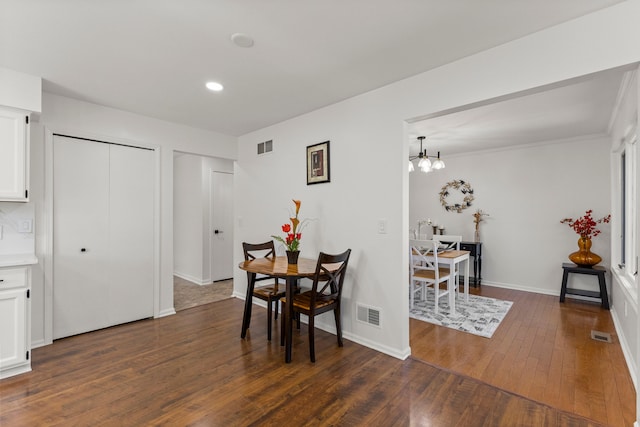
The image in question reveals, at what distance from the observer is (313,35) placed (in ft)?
6.73

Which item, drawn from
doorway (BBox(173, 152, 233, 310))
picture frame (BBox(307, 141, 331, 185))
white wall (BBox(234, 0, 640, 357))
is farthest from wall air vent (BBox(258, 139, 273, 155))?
doorway (BBox(173, 152, 233, 310))

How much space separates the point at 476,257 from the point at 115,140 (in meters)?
5.72

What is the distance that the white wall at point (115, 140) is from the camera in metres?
2.96

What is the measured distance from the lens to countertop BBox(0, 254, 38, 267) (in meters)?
2.35

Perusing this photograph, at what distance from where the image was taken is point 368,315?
9.71 feet

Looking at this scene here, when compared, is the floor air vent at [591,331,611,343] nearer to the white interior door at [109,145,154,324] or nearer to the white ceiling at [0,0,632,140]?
the white ceiling at [0,0,632,140]

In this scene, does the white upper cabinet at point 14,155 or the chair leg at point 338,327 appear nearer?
the white upper cabinet at point 14,155

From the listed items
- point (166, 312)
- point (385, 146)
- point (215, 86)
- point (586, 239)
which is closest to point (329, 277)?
point (385, 146)

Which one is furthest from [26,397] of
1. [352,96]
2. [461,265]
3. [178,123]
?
[461,265]

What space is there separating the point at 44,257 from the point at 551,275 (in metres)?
6.80

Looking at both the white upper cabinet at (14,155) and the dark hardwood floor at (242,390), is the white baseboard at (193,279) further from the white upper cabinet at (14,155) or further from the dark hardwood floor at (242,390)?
the white upper cabinet at (14,155)

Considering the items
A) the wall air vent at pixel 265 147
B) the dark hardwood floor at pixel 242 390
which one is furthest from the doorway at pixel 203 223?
the dark hardwood floor at pixel 242 390

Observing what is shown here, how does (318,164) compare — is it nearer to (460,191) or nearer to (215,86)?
(215,86)

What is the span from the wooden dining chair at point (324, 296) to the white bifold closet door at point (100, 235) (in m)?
2.15
